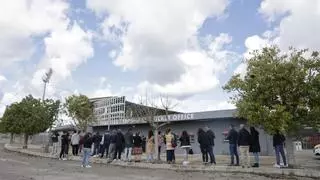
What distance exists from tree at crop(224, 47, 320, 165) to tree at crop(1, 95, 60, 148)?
30696 mm

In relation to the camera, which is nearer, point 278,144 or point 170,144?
point 278,144

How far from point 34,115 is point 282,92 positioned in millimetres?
32351

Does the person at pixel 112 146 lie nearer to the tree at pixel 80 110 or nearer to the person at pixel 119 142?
the person at pixel 119 142

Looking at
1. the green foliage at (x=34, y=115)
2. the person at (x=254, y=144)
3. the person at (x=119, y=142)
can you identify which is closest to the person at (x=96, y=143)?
the person at (x=119, y=142)

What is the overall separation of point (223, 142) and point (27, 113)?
21603mm

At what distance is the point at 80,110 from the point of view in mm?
50875

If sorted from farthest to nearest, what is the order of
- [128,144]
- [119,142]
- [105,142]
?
[105,142] → [119,142] → [128,144]

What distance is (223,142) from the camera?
1363 inches

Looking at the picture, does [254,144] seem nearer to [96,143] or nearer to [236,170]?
[236,170]

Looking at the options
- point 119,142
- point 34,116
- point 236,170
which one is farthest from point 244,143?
point 34,116

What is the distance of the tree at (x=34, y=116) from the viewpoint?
147ft

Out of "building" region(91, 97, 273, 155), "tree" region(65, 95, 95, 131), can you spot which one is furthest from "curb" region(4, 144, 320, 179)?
"tree" region(65, 95, 95, 131)

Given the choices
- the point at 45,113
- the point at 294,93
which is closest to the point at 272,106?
the point at 294,93

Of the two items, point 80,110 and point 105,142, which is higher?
point 80,110
